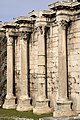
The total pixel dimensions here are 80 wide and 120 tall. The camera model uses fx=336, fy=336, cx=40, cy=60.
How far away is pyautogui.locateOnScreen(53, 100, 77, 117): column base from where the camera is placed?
722 inches

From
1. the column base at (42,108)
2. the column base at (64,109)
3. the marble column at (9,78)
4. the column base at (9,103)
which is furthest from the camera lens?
the marble column at (9,78)

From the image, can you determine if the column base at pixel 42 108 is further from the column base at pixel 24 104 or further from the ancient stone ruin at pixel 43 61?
the column base at pixel 24 104

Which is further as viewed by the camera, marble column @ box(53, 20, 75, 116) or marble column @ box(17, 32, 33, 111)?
marble column @ box(17, 32, 33, 111)

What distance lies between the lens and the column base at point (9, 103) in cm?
2492

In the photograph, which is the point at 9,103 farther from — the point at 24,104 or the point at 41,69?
the point at 41,69

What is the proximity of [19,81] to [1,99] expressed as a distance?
7.68ft

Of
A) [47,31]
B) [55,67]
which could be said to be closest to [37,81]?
[55,67]

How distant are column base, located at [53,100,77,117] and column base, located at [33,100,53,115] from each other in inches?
88.4

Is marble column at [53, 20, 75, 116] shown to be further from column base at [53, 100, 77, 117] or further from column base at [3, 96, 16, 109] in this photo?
column base at [3, 96, 16, 109]

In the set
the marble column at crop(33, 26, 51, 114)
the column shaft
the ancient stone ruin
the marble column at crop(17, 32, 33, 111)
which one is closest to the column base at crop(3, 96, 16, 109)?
the ancient stone ruin

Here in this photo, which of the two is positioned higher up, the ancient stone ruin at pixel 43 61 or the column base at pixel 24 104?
the ancient stone ruin at pixel 43 61

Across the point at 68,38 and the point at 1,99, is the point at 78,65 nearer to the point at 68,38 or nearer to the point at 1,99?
the point at 68,38

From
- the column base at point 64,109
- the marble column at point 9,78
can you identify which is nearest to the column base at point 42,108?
the column base at point 64,109

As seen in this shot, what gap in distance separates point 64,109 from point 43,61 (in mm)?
4207
